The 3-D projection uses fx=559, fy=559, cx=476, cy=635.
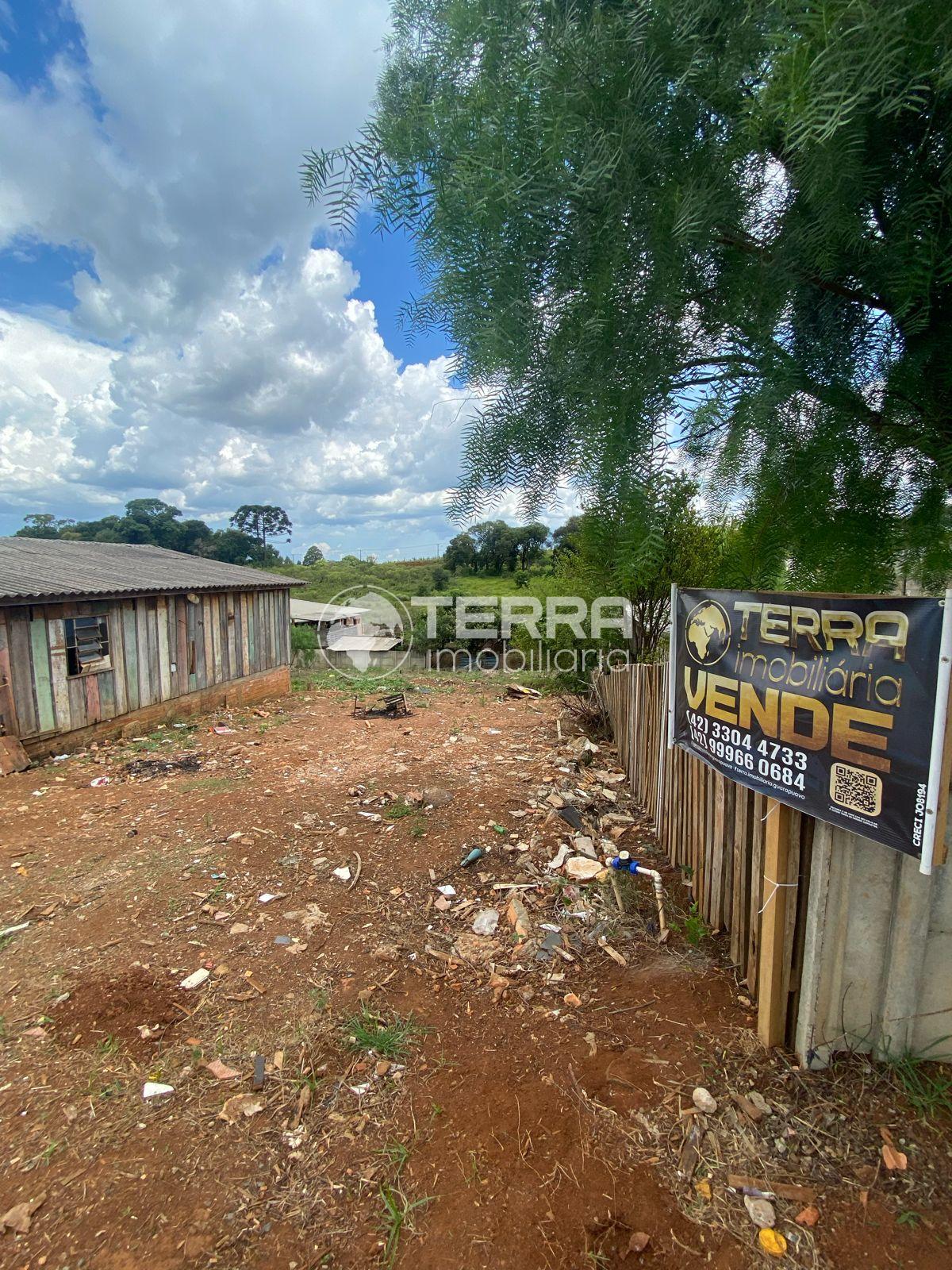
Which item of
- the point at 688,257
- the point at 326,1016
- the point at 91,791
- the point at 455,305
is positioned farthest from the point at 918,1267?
the point at 91,791

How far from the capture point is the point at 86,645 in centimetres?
855

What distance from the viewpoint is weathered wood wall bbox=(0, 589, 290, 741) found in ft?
24.5

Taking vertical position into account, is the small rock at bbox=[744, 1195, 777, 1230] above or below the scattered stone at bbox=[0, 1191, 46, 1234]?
above

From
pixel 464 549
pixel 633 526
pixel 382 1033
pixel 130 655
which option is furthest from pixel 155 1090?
pixel 130 655

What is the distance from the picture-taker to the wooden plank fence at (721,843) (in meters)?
2.25

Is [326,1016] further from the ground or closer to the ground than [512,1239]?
closer to the ground

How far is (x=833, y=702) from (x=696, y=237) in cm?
162

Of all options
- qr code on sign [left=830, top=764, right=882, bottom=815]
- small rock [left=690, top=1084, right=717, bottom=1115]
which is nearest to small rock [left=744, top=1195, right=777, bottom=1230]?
small rock [left=690, top=1084, right=717, bottom=1115]

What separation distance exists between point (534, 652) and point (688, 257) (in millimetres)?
12543

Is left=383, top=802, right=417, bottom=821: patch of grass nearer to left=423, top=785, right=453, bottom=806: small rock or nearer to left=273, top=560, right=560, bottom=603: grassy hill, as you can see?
left=423, top=785, right=453, bottom=806: small rock

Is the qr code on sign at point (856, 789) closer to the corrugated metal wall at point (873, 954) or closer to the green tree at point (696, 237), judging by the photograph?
the corrugated metal wall at point (873, 954)

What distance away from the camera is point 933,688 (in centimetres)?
164

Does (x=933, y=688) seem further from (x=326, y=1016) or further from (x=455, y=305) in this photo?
(x=326, y=1016)

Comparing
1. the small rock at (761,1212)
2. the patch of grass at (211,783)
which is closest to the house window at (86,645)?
the patch of grass at (211,783)
